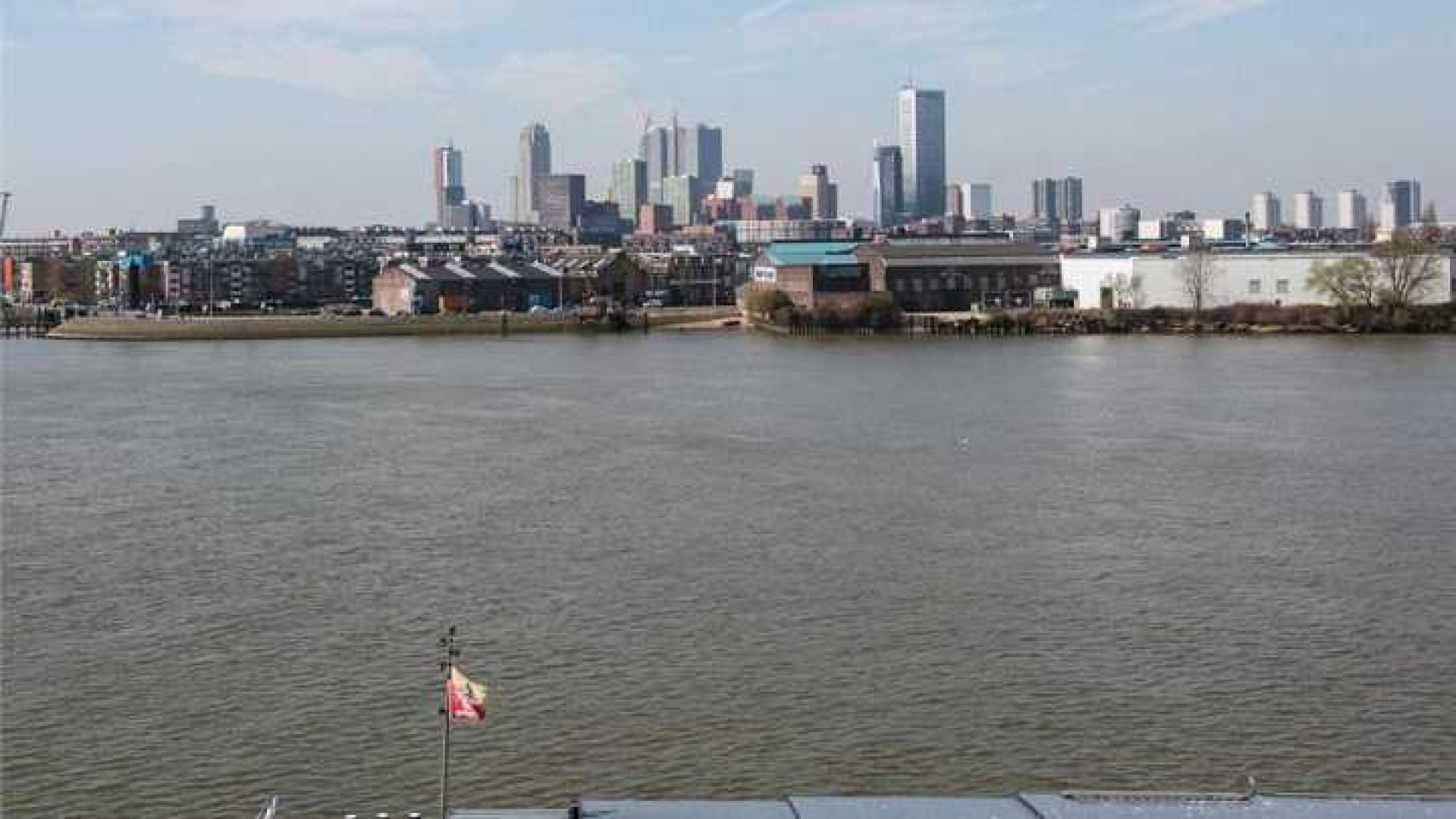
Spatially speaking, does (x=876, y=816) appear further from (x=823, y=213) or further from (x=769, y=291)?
(x=823, y=213)

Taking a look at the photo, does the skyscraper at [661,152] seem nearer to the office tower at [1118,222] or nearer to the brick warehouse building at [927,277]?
the office tower at [1118,222]

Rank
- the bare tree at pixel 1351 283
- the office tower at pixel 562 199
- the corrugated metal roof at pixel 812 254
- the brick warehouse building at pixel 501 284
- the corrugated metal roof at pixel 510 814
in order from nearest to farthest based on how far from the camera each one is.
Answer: the corrugated metal roof at pixel 510 814, the bare tree at pixel 1351 283, the corrugated metal roof at pixel 812 254, the brick warehouse building at pixel 501 284, the office tower at pixel 562 199

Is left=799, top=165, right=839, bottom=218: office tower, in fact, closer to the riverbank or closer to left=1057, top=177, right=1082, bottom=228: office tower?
left=1057, top=177, right=1082, bottom=228: office tower

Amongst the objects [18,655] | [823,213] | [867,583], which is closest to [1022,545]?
[867,583]

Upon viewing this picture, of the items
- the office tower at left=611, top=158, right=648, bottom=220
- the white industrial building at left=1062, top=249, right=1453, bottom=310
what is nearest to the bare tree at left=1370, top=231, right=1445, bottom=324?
the white industrial building at left=1062, top=249, right=1453, bottom=310

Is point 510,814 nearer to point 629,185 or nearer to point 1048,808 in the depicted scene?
point 1048,808

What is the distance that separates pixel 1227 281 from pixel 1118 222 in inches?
1970

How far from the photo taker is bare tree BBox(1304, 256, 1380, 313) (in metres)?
27.7

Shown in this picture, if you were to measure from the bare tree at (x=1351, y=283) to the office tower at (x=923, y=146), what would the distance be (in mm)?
86396

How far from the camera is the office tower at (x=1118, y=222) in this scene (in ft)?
234

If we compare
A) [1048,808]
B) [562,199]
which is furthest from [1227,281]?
[562,199]

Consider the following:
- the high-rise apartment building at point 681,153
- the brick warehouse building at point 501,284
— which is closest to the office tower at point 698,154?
the high-rise apartment building at point 681,153

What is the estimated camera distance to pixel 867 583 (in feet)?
26.7

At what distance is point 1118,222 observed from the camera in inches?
3088
